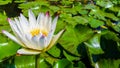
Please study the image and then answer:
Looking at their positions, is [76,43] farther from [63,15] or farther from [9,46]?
[63,15]

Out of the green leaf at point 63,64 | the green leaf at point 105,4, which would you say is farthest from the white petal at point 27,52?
the green leaf at point 105,4

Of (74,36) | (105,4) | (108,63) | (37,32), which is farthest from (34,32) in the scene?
(105,4)

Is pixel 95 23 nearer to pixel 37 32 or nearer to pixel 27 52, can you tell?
pixel 37 32

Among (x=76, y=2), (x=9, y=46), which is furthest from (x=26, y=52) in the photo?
(x=76, y=2)

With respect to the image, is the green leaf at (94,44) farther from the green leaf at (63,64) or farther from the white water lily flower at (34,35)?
the white water lily flower at (34,35)

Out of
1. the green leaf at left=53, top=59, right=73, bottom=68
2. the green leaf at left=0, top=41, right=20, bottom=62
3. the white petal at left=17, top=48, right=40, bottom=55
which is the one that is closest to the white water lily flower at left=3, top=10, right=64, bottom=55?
the white petal at left=17, top=48, right=40, bottom=55
